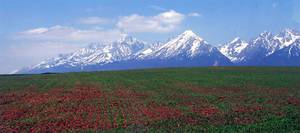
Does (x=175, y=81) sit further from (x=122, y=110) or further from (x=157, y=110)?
(x=157, y=110)

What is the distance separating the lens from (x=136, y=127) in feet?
119

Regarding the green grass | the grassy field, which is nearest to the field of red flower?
the grassy field

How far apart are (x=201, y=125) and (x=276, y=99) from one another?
15636mm

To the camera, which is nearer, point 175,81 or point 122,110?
point 122,110

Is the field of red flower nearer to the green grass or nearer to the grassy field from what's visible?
the grassy field

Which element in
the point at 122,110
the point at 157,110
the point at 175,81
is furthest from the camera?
the point at 175,81

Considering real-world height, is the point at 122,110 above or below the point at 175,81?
below

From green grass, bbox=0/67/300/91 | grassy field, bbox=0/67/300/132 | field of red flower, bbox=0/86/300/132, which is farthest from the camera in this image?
green grass, bbox=0/67/300/91

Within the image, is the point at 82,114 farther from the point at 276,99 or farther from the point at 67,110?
the point at 276,99

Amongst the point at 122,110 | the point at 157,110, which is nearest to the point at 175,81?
the point at 122,110

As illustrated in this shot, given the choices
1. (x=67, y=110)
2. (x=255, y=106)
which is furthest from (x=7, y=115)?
(x=255, y=106)

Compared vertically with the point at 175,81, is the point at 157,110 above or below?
below

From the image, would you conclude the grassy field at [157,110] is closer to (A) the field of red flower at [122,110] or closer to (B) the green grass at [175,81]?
(A) the field of red flower at [122,110]

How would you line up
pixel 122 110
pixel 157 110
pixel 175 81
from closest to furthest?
pixel 157 110 < pixel 122 110 < pixel 175 81
